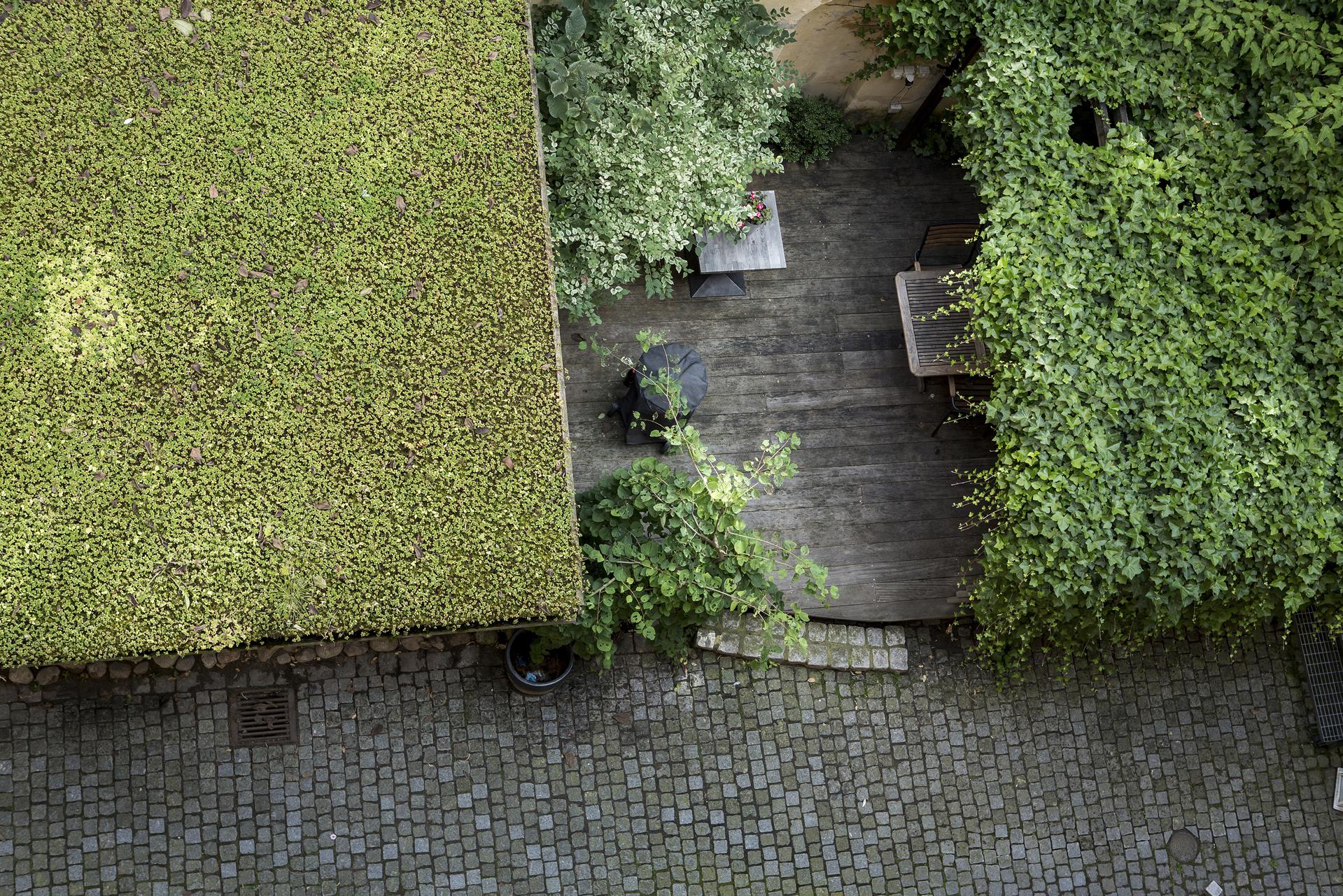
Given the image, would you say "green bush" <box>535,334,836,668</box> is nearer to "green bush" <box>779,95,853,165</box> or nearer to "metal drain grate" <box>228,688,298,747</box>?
"metal drain grate" <box>228,688,298,747</box>

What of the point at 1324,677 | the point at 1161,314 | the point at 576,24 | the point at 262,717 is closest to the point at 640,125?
the point at 576,24

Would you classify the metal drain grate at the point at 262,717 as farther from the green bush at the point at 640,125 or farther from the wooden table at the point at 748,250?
the wooden table at the point at 748,250

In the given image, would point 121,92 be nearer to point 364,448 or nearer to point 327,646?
point 364,448

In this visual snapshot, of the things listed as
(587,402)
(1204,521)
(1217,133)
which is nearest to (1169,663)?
(1204,521)

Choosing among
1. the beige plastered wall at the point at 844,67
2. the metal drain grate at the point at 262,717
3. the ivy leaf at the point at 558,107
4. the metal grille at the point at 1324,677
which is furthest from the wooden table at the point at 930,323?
the metal drain grate at the point at 262,717

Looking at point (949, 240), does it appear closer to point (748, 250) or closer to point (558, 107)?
point (748, 250)

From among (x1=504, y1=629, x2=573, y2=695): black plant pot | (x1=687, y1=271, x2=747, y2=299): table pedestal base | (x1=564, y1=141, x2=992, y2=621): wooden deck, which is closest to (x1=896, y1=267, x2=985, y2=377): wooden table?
(x1=564, y1=141, x2=992, y2=621): wooden deck
